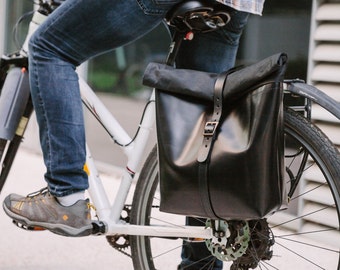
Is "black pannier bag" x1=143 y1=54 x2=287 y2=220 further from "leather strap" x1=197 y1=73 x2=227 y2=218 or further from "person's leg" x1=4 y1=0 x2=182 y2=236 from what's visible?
"person's leg" x1=4 y1=0 x2=182 y2=236

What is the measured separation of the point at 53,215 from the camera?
105 inches

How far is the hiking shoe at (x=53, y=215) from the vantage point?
105 inches

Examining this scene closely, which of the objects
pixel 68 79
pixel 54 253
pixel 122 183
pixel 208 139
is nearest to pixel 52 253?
pixel 54 253

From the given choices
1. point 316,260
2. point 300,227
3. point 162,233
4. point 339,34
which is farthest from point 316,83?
point 162,233

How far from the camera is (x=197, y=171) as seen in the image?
2332mm

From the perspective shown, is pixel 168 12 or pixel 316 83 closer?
pixel 168 12

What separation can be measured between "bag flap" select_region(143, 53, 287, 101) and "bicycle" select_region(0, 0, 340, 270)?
17 centimetres

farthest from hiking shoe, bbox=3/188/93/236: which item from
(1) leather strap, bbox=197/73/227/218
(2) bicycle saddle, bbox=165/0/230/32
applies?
(2) bicycle saddle, bbox=165/0/230/32

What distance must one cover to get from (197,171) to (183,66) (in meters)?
0.65

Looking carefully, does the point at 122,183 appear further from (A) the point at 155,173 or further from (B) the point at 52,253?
(B) the point at 52,253

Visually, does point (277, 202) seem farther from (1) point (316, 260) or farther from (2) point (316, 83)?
(2) point (316, 83)

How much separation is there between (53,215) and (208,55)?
846 mm

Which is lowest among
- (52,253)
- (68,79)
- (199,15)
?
(52,253)

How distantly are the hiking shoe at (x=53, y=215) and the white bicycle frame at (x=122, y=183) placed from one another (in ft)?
0.36
